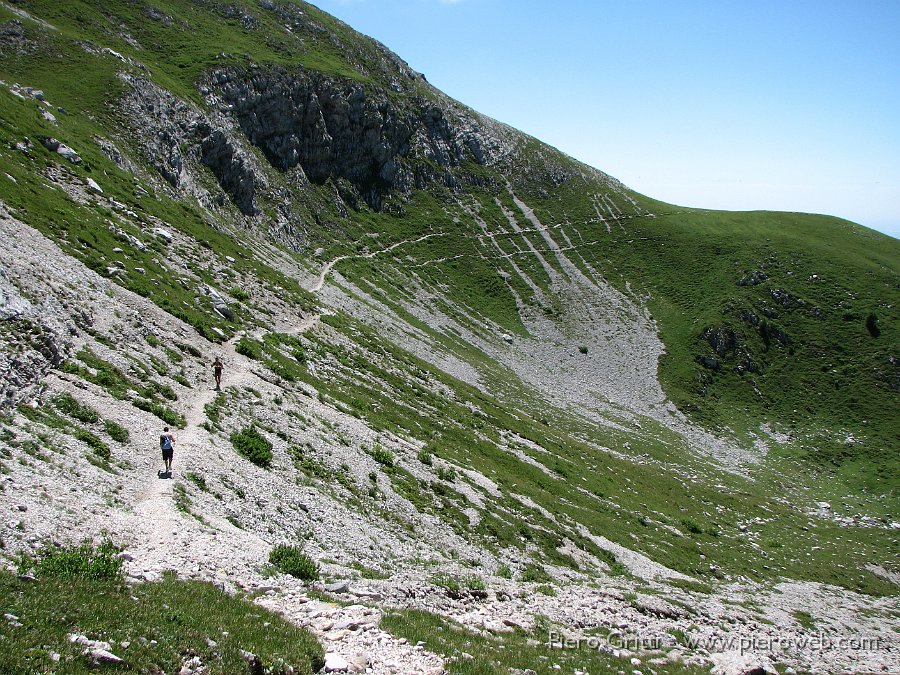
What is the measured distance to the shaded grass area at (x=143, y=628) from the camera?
843 cm

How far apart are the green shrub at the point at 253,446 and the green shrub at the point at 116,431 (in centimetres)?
500

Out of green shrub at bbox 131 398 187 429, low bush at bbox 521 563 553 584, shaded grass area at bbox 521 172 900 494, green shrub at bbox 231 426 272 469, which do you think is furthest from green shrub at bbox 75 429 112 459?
shaded grass area at bbox 521 172 900 494

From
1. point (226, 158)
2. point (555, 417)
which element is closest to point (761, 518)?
point (555, 417)

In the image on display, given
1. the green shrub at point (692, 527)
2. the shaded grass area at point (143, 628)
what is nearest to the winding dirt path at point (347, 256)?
the green shrub at point (692, 527)

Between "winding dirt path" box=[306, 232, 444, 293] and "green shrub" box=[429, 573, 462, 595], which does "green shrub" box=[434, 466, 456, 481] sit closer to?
"green shrub" box=[429, 573, 462, 595]

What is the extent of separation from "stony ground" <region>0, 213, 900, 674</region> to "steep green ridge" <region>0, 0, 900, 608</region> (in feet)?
8.86

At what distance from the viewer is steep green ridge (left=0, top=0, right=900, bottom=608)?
3862 cm

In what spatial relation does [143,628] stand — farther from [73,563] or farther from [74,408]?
[74,408]

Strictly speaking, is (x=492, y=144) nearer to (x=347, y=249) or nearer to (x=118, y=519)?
(x=347, y=249)

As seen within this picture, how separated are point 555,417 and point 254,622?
57.5 m

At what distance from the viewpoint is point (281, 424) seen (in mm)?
28203

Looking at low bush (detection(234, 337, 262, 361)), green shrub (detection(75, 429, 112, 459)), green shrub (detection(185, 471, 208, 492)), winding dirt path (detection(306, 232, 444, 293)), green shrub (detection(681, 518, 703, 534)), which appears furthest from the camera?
winding dirt path (detection(306, 232, 444, 293))

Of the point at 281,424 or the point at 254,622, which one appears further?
the point at 281,424

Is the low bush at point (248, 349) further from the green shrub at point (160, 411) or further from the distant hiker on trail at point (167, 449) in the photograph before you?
the distant hiker on trail at point (167, 449)
